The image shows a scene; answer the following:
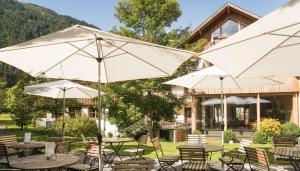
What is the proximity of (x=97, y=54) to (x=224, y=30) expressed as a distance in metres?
21.1

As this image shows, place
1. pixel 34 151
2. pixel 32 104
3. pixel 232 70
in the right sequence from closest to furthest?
pixel 232 70 → pixel 34 151 → pixel 32 104

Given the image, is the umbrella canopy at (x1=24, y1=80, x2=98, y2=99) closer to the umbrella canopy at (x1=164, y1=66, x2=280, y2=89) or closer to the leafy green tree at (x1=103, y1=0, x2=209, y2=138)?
the umbrella canopy at (x1=164, y1=66, x2=280, y2=89)

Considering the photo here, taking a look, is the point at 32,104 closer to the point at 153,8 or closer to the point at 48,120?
the point at 48,120

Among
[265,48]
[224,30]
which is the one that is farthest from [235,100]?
[265,48]

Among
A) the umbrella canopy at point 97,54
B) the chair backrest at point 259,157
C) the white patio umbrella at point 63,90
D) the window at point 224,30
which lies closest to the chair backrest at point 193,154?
the chair backrest at point 259,157

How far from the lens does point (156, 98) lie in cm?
2308

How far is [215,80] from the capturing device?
1249 centimetres

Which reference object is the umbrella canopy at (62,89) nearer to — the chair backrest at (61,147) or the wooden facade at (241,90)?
the chair backrest at (61,147)

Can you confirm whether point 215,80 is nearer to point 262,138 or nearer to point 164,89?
point 262,138

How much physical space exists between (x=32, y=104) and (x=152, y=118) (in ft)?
39.8

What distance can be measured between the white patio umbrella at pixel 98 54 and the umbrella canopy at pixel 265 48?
1.20 meters

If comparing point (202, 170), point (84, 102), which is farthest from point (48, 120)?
point (202, 170)

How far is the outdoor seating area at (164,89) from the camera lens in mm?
6145

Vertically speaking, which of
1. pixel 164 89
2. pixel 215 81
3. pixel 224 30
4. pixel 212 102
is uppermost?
pixel 224 30
